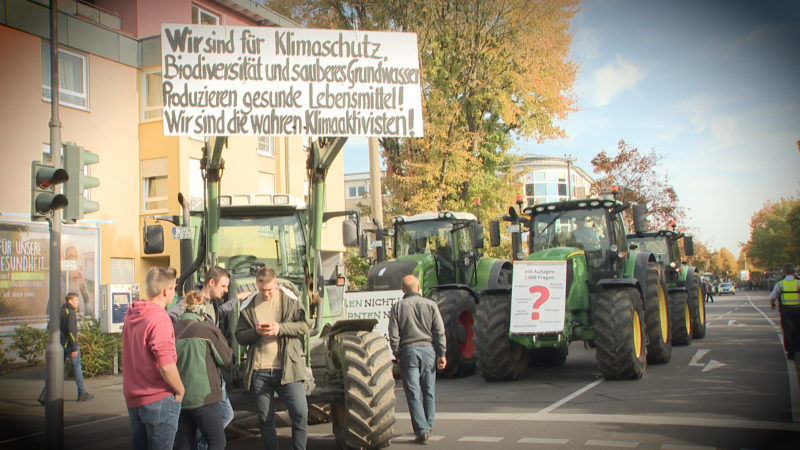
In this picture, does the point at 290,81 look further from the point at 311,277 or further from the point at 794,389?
the point at 794,389

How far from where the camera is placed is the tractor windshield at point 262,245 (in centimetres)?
856

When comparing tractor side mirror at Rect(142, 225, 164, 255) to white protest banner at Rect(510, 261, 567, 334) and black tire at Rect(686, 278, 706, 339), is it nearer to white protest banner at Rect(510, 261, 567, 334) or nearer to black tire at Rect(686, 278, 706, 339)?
white protest banner at Rect(510, 261, 567, 334)

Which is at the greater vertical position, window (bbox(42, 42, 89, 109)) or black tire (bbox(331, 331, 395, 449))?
window (bbox(42, 42, 89, 109))

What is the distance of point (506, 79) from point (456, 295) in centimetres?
1318

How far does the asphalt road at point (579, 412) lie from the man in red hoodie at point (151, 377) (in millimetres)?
2415

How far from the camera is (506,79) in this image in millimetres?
24891

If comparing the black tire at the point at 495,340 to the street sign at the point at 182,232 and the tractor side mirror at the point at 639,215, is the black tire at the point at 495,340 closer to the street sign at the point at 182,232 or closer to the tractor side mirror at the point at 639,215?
the tractor side mirror at the point at 639,215

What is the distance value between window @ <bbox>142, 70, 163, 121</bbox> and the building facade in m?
0.03

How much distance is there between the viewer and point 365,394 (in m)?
6.94

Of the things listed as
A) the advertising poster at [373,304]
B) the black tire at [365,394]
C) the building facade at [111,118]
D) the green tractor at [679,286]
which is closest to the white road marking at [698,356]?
the green tractor at [679,286]

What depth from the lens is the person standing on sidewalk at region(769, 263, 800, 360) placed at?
541 inches

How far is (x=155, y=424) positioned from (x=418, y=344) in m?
3.78

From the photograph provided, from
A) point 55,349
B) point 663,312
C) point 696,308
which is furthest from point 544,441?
point 696,308

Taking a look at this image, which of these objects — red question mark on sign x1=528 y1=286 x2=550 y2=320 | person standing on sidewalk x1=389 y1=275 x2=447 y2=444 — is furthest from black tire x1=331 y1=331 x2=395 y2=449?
red question mark on sign x1=528 y1=286 x2=550 y2=320
